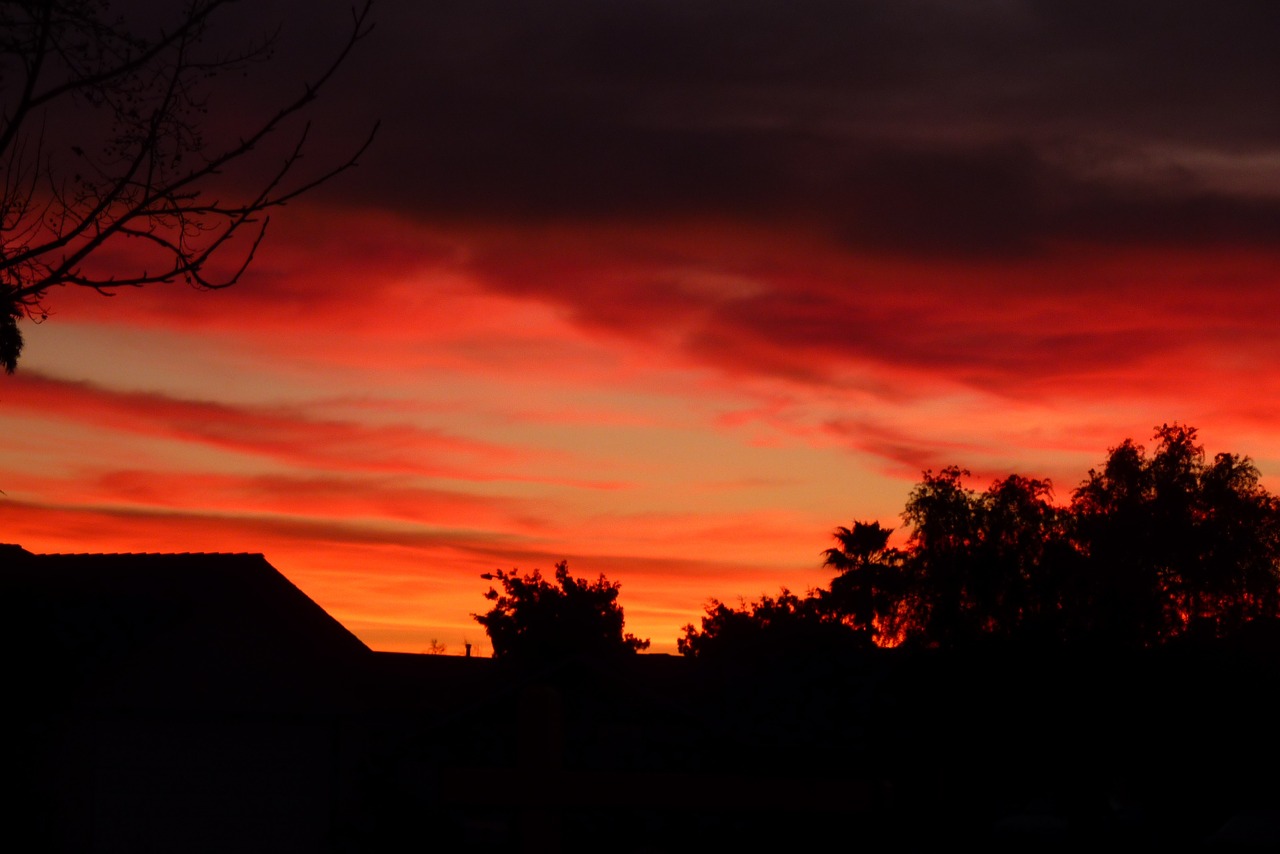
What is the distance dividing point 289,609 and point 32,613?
520cm

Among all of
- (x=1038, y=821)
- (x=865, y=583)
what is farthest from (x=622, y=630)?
(x=1038, y=821)

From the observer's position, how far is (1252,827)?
117ft

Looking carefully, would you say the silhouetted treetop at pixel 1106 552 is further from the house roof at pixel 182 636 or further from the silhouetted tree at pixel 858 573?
the house roof at pixel 182 636

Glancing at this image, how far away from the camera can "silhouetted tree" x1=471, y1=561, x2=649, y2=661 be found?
8475 cm

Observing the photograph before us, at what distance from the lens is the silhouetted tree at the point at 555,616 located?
278 ft

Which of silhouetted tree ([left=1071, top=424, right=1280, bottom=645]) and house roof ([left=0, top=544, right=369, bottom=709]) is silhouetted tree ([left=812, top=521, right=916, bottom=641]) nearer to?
silhouetted tree ([left=1071, top=424, right=1280, bottom=645])

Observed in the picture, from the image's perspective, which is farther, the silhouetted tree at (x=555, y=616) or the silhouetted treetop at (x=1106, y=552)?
the silhouetted tree at (x=555, y=616)

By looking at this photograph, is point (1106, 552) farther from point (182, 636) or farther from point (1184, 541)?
point (182, 636)

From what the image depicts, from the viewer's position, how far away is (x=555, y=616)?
86812 mm

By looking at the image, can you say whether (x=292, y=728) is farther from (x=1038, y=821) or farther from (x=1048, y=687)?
(x=1038, y=821)

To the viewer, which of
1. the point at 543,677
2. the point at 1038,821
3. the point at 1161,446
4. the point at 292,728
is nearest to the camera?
the point at 292,728

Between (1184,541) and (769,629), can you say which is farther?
(769,629)

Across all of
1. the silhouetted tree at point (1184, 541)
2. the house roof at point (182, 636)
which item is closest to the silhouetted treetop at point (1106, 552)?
the silhouetted tree at point (1184, 541)

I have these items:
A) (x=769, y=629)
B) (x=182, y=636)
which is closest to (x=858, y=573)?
(x=769, y=629)
